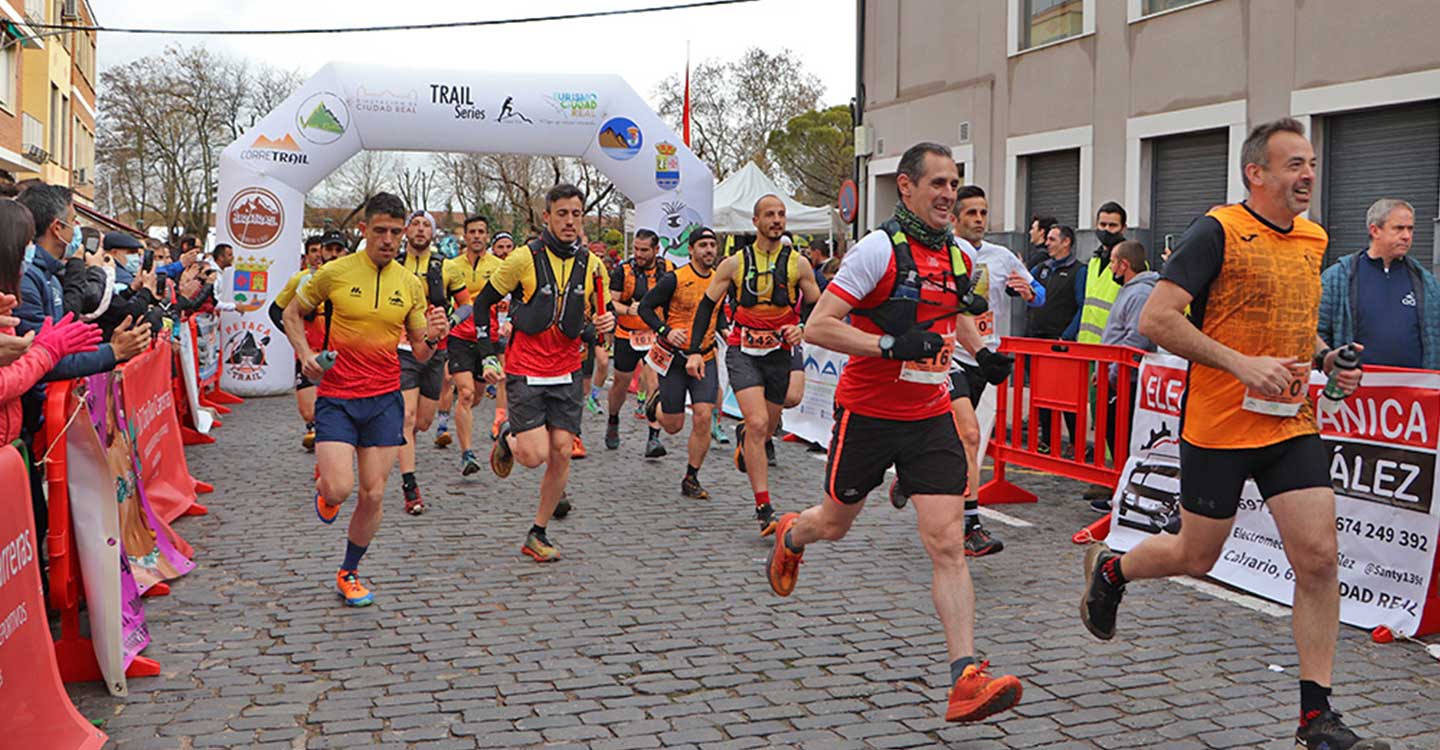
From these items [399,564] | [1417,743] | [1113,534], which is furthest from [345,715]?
[1113,534]

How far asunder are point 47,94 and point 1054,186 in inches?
1376

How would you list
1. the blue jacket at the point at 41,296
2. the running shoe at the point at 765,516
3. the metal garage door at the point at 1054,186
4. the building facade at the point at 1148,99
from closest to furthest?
the blue jacket at the point at 41,296 → the running shoe at the point at 765,516 → the building facade at the point at 1148,99 → the metal garage door at the point at 1054,186

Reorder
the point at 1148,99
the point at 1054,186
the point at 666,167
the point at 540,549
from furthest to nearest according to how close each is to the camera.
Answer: the point at 666,167, the point at 1054,186, the point at 1148,99, the point at 540,549

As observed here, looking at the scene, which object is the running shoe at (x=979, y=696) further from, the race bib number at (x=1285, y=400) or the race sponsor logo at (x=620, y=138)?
the race sponsor logo at (x=620, y=138)

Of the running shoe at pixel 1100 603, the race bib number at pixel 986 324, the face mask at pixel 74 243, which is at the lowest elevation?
the running shoe at pixel 1100 603

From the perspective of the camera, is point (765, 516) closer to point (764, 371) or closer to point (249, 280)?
point (764, 371)

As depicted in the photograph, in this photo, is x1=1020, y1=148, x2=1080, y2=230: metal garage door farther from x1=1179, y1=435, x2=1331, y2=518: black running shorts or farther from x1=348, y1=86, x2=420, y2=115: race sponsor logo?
x1=1179, y1=435, x2=1331, y2=518: black running shorts

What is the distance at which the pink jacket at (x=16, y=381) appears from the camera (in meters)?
4.20

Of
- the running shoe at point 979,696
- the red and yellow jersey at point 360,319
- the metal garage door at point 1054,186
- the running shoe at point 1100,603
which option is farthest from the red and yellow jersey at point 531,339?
the metal garage door at point 1054,186

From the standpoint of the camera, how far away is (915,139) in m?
21.7

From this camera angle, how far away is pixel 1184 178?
1617 cm

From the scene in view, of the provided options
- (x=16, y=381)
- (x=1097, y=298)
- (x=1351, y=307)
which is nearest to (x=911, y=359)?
(x=16, y=381)

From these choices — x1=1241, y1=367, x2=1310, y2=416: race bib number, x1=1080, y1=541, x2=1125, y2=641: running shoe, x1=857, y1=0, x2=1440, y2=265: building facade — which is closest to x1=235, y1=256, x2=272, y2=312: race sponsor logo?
x1=857, y1=0, x2=1440, y2=265: building facade

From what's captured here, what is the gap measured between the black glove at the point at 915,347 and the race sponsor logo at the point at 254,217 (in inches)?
586
